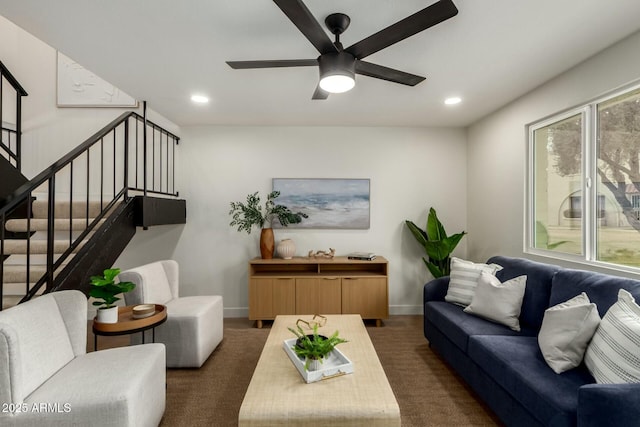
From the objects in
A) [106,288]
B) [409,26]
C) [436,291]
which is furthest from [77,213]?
[436,291]

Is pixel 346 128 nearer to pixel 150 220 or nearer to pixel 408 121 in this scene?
A: pixel 408 121

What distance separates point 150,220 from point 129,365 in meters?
1.59

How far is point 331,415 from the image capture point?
151 centimetres

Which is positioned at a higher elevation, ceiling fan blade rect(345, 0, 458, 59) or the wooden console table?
ceiling fan blade rect(345, 0, 458, 59)

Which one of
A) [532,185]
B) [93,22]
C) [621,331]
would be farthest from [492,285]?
[93,22]

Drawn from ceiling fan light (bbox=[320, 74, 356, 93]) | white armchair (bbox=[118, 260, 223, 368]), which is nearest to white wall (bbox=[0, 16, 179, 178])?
white armchair (bbox=[118, 260, 223, 368])

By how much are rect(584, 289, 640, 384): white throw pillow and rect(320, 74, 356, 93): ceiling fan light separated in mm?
1848

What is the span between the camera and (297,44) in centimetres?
219

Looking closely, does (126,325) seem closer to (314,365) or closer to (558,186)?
(314,365)

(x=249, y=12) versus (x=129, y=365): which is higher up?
(x=249, y=12)

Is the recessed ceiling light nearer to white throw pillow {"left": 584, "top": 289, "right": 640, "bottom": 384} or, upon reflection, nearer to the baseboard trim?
the baseboard trim

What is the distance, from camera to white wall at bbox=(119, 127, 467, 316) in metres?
4.26

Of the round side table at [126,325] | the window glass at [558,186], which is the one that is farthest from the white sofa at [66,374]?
the window glass at [558,186]

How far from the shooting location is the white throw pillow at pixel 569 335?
1715 mm
